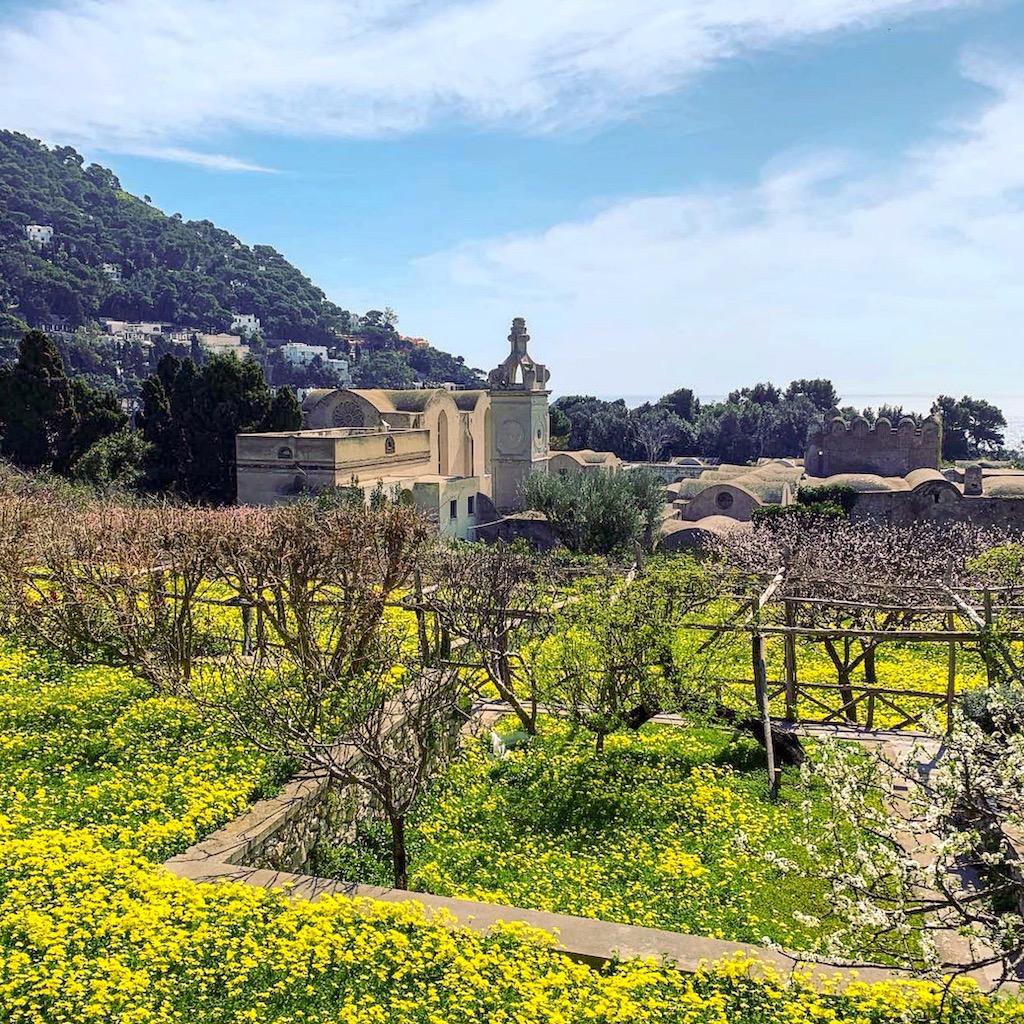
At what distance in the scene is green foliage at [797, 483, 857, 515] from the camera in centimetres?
2680

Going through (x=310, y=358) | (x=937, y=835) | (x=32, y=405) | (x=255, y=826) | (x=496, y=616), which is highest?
(x=310, y=358)

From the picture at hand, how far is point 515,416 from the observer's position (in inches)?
1398

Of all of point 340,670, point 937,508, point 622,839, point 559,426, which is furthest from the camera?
point 559,426

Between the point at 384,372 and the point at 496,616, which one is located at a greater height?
the point at 384,372

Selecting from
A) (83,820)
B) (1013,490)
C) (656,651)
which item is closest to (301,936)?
(83,820)

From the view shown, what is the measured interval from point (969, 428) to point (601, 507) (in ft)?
151

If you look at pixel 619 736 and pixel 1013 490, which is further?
pixel 1013 490

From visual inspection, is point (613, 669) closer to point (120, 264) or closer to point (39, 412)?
point (39, 412)

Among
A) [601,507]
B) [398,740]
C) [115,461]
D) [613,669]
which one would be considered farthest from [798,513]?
[115,461]

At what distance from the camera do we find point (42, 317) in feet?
334

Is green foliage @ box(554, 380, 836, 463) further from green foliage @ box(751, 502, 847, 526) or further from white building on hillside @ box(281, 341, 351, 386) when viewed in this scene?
white building on hillside @ box(281, 341, 351, 386)

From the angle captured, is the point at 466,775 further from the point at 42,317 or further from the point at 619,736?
the point at 42,317

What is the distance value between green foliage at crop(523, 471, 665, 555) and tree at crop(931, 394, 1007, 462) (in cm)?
3998

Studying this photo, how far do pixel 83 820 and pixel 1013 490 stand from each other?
81.9ft
